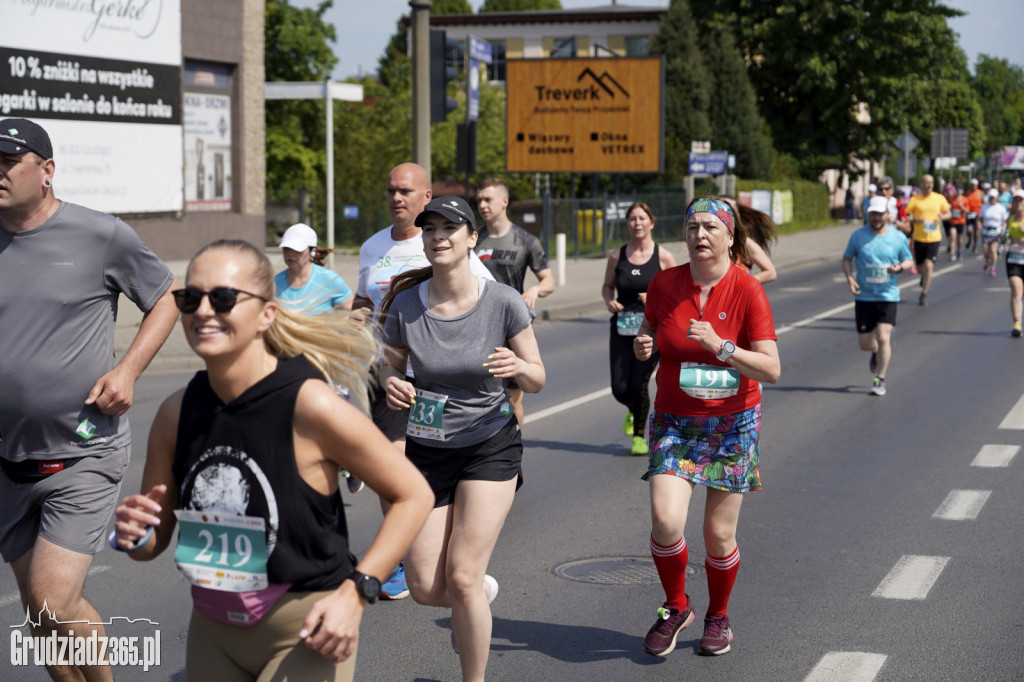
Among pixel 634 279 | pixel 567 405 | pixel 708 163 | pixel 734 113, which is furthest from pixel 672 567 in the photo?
pixel 734 113

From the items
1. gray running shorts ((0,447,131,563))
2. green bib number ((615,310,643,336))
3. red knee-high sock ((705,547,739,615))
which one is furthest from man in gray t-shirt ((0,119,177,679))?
green bib number ((615,310,643,336))

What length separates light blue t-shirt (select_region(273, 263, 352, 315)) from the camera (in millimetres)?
7320

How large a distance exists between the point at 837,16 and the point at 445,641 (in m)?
54.6

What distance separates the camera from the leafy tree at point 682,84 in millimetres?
51438

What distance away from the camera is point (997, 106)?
17275cm

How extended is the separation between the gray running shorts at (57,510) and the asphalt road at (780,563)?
3.88 feet

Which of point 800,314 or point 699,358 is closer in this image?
point 699,358

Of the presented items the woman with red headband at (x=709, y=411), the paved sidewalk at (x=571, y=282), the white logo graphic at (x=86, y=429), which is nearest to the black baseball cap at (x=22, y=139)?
the white logo graphic at (x=86, y=429)

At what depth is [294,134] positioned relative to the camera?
47781 millimetres

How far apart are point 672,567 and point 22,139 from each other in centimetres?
297

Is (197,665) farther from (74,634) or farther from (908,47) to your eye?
(908,47)

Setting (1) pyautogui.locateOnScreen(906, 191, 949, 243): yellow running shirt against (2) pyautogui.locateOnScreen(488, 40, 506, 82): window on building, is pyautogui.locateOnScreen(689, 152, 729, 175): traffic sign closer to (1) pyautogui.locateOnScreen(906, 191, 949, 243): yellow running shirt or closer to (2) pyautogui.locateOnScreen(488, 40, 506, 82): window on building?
(1) pyautogui.locateOnScreen(906, 191, 949, 243): yellow running shirt

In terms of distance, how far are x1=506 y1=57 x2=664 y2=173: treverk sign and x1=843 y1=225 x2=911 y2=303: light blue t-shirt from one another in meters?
23.3

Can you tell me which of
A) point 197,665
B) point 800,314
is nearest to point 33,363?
point 197,665
